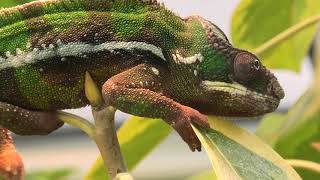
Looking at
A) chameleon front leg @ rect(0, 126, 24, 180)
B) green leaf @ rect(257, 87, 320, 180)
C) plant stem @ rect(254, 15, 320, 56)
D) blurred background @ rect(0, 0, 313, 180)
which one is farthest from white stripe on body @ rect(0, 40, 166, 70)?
blurred background @ rect(0, 0, 313, 180)

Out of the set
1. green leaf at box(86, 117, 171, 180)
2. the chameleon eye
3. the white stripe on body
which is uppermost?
the white stripe on body

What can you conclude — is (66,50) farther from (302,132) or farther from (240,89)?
(302,132)

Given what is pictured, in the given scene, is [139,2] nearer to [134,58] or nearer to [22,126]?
[134,58]

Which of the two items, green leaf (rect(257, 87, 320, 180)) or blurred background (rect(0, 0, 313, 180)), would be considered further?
blurred background (rect(0, 0, 313, 180))

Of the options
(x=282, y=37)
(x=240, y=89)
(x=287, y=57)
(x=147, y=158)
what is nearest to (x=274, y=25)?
(x=287, y=57)

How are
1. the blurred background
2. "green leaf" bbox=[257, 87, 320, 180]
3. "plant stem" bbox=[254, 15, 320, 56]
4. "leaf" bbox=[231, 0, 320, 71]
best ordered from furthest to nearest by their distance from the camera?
the blurred background → "leaf" bbox=[231, 0, 320, 71] → "green leaf" bbox=[257, 87, 320, 180] → "plant stem" bbox=[254, 15, 320, 56]

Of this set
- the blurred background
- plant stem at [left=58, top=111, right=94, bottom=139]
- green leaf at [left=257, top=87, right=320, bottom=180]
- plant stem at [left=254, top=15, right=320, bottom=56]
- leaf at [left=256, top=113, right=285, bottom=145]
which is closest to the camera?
plant stem at [left=58, top=111, right=94, bottom=139]

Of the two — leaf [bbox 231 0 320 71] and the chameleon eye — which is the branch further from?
leaf [bbox 231 0 320 71]
